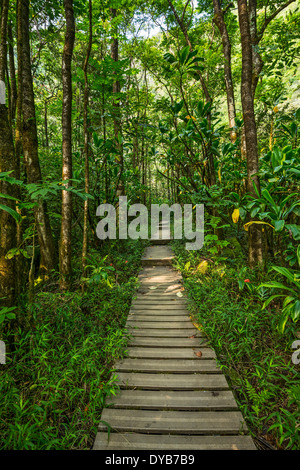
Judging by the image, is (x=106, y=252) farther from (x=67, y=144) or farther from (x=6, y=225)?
(x=6, y=225)

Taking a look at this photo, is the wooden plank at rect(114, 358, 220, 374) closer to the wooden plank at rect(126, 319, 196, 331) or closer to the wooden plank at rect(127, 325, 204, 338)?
the wooden plank at rect(127, 325, 204, 338)

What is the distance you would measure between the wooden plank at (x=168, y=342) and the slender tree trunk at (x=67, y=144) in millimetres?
1224

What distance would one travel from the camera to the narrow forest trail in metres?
1.52

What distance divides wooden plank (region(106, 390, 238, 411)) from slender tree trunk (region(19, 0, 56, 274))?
216 centimetres

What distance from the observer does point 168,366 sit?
211cm

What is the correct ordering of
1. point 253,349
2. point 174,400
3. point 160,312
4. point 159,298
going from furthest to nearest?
point 159,298, point 160,312, point 253,349, point 174,400

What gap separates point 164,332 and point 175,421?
3.28 feet

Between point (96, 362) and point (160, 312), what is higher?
point (160, 312)

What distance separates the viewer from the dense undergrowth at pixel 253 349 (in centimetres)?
164

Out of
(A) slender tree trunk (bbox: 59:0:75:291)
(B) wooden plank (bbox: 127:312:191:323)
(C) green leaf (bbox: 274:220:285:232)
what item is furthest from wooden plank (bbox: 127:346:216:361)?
(C) green leaf (bbox: 274:220:285:232)

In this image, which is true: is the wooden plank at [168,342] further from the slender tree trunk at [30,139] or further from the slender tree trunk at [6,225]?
the slender tree trunk at [30,139]

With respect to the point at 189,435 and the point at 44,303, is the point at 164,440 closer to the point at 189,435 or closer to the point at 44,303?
the point at 189,435

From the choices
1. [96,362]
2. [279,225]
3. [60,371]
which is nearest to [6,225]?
[60,371]
